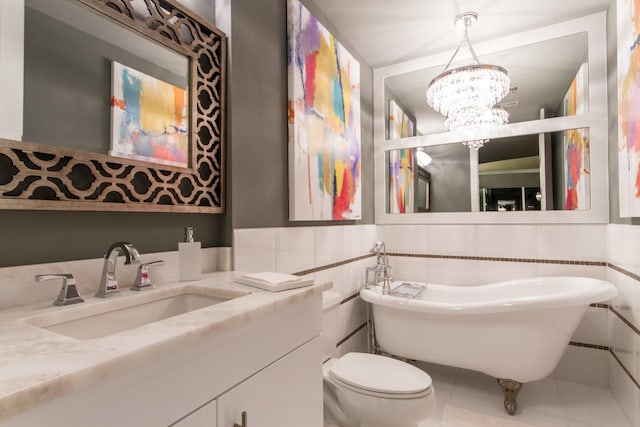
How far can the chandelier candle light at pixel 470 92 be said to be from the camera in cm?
221

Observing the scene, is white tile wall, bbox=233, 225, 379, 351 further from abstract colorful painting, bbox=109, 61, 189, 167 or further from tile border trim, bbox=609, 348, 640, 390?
tile border trim, bbox=609, 348, 640, 390

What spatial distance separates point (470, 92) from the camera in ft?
7.45

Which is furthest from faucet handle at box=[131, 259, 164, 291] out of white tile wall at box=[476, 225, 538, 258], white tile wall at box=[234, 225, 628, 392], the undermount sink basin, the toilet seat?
white tile wall at box=[476, 225, 538, 258]

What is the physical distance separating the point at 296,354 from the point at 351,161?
174cm

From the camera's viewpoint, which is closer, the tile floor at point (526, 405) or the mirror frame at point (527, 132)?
the tile floor at point (526, 405)

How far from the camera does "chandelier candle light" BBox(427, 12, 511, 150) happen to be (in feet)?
7.27

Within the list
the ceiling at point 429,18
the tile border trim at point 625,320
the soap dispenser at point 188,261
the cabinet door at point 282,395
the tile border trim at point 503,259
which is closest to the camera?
the cabinet door at point 282,395

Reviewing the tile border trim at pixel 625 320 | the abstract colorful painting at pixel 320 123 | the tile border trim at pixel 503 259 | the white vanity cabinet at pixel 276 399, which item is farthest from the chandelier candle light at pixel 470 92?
the white vanity cabinet at pixel 276 399

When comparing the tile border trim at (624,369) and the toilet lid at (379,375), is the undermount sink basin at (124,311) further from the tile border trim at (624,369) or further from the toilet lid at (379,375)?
the tile border trim at (624,369)

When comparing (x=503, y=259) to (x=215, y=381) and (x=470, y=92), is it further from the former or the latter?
(x=215, y=381)

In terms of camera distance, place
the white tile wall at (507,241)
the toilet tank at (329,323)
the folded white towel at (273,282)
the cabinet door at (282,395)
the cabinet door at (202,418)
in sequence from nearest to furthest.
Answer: the cabinet door at (202,418), the cabinet door at (282,395), the folded white towel at (273,282), the toilet tank at (329,323), the white tile wall at (507,241)

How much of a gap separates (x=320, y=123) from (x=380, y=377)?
152 cm

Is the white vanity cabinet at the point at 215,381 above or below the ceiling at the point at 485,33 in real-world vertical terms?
below

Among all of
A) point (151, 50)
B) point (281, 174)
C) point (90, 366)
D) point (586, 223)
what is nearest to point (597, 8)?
point (586, 223)
